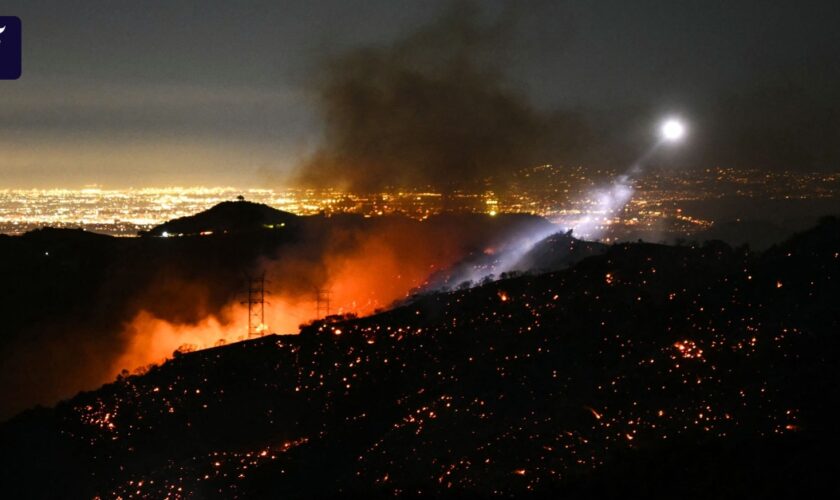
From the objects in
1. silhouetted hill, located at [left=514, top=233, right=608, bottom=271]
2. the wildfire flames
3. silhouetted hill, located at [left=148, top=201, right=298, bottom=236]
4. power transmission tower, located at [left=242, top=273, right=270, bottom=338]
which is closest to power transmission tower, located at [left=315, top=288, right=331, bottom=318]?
the wildfire flames

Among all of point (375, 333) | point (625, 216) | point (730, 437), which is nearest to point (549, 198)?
point (625, 216)

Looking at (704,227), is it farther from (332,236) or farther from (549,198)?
(332,236)

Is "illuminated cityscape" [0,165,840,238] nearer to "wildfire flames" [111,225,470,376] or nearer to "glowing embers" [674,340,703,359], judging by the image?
"wildfire flames" [111,225,470,376]

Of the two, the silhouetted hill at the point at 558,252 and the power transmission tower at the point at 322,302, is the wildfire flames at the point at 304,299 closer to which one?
the power transmission tower at the point at 322,302

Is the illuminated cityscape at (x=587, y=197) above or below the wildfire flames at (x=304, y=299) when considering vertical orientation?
above

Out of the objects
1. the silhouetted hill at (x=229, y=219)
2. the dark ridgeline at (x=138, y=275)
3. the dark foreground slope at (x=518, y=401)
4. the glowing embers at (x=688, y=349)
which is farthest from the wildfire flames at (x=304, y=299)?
the glowing embers at (x=688, y=349)

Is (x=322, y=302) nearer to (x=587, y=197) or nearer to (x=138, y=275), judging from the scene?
(x=138, y=275)

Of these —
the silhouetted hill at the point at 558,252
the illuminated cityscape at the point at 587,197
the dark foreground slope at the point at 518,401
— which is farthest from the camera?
the illuminated cityscape at the point at 587,197

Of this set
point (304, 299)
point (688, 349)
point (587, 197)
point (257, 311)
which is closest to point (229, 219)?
point (304, 299)
